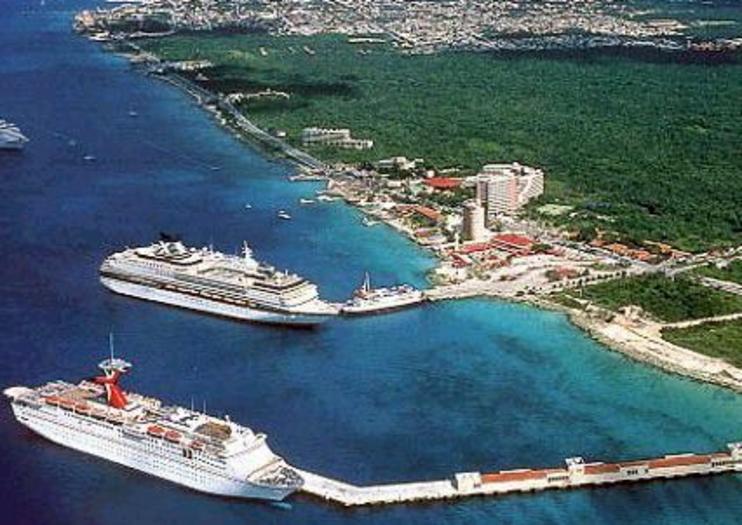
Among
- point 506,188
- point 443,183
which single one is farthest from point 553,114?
point 506,188

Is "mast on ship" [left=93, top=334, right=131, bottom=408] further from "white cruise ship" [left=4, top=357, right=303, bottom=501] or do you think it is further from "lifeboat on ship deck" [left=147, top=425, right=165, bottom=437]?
"lifeboat on ship deck" [left=147, top=425, right=165, bottom=437]

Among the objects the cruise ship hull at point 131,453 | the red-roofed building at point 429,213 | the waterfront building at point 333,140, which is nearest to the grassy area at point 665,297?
the red-roofed building at point 429,213

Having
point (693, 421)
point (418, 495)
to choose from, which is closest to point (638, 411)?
point (693, 421)

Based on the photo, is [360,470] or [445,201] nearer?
[360,470]

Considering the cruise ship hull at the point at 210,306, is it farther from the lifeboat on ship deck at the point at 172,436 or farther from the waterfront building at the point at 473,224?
the lifeboat on ship deck at the point at 172,436

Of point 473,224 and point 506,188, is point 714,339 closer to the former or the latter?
point 473,224

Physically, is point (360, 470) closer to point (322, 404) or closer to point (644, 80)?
point (322, 404)
